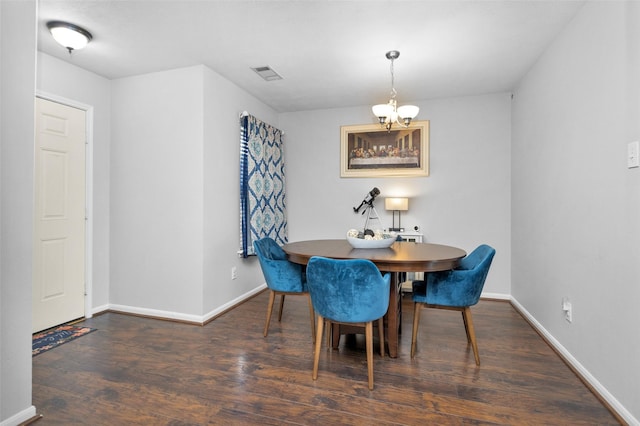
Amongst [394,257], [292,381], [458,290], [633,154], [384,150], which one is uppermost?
[384,150]

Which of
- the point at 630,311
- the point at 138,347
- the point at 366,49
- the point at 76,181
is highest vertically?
the point at 366,49

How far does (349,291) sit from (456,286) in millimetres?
834

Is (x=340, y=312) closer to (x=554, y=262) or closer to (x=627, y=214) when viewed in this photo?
(x=627, y=214)

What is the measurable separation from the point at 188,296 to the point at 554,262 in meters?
3.21

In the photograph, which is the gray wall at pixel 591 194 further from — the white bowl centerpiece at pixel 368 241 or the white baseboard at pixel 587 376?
the white bowl centerpiece at pixel 368 241

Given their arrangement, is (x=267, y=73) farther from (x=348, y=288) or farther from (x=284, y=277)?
(x=348, y=288)

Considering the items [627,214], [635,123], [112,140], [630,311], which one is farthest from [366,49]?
[112,140]

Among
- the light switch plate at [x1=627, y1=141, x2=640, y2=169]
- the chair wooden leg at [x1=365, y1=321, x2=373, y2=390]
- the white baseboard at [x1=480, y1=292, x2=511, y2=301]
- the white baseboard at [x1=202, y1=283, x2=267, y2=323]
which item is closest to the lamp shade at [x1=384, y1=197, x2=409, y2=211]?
the white baseboard at [x1=480, y1=292, x2=511, y2=301]

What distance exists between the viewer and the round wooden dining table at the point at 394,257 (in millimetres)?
2166

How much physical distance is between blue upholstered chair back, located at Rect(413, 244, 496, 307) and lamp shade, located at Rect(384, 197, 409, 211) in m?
1.56

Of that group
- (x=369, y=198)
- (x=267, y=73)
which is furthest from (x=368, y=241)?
(x=267, y=73)

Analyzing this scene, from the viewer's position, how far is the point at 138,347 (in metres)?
2.56

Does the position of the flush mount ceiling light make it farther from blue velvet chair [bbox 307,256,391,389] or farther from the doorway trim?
blue velvet chair [bbox 307,256,391,389]

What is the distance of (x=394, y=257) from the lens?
2.27 m
